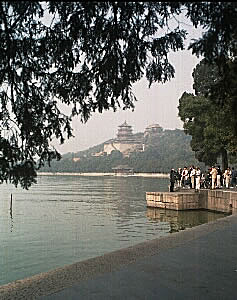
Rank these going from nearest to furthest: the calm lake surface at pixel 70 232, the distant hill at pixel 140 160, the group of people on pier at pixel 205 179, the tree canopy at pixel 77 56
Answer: the tree canopy at pixel 77 56, the calm lake surface at pixel 70 232, the group of people on pier at pixel 205 179, the distant hill at pixel 140 160

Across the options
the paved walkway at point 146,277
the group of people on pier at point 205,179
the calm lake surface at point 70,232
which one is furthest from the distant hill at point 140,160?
the paved walkway at point 146,277

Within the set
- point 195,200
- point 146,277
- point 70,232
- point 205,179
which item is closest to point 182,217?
point 195,200

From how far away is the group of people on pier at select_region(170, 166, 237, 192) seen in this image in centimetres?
2858

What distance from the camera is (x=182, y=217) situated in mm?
24031

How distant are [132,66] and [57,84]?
99 centimetres

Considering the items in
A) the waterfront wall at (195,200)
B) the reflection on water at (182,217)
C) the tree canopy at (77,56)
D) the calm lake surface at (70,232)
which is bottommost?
the calm lake surface at (70,232)

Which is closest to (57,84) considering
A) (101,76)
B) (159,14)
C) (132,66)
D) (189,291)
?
(101,76)

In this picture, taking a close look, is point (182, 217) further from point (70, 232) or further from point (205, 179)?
A: point (205, 179)

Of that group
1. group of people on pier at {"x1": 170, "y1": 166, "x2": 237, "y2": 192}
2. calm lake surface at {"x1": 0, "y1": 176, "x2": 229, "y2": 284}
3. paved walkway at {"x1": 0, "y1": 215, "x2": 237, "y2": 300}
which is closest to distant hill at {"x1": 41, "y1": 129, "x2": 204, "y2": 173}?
group of people on pier at {"x1": 170, "y1": 166, "x2": 237, "y2": 192}

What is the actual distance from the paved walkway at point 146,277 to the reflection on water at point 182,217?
431 inches

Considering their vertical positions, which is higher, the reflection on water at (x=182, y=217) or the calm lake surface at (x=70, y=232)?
the reflection on water at (x=182, y=217)

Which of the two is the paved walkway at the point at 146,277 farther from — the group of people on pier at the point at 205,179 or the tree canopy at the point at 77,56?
the group of people on pier at the point at 205,179

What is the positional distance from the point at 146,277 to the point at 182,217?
1716cm

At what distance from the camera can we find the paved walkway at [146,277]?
6332 millimetres
